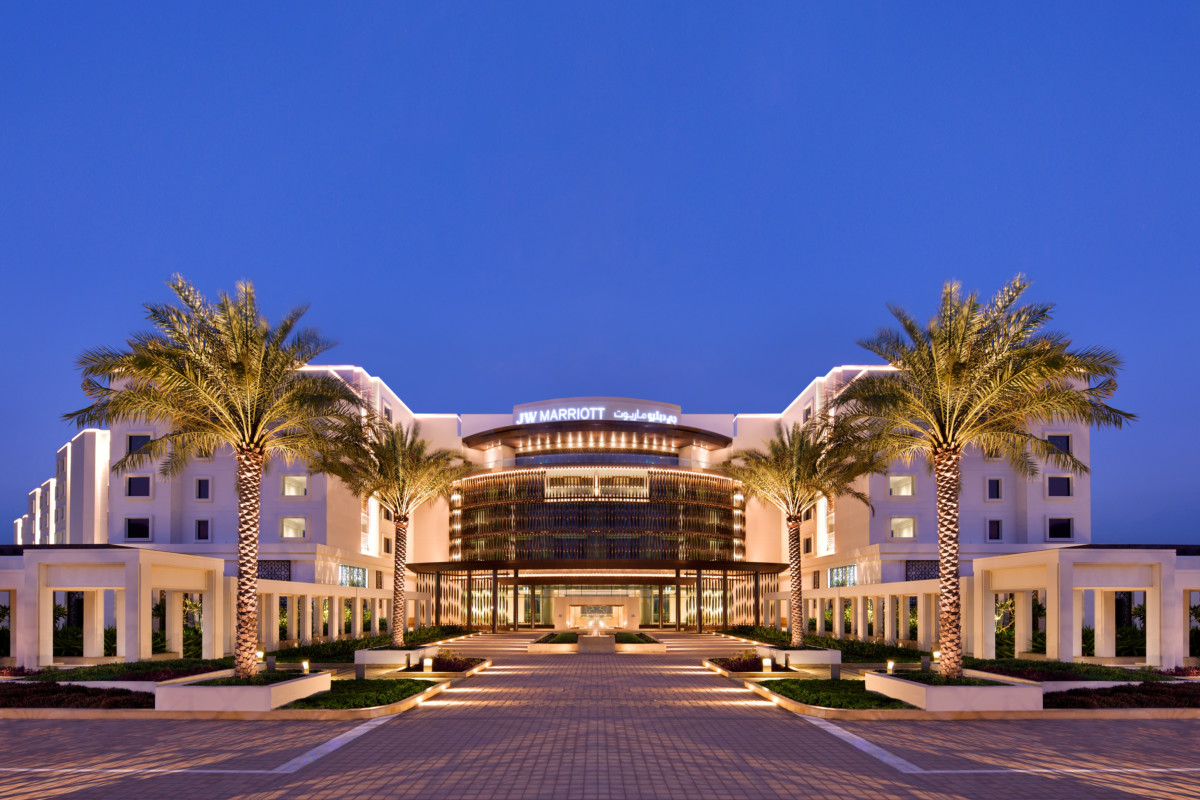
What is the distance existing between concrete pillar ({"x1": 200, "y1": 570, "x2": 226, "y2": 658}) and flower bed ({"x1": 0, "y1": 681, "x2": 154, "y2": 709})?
14729 mm

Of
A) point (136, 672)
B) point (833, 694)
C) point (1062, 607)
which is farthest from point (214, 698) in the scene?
point (1062, 607)

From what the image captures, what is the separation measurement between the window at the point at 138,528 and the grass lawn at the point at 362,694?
41.5 m

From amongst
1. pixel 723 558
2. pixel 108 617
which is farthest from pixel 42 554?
pixel 723 558

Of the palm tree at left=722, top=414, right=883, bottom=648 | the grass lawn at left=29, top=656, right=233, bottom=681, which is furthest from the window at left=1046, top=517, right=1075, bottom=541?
the grass lawn at left=29, top=656, right=233, bottom=681

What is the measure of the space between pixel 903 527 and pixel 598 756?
157 feet

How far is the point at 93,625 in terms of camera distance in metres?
38.2

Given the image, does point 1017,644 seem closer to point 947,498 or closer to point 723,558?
point 947,498

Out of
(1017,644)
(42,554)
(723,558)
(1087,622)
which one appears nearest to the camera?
(42,554)

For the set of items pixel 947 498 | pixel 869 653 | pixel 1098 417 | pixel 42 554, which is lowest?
pixel 869 653

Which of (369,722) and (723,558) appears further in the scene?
(723,558)

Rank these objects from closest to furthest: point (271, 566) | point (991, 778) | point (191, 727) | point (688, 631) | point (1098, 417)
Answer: point (991, 778) < point (191, 727) < point (1098, 417) < point (271, 566) < point (688, 631)

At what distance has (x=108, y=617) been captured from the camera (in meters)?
55.5

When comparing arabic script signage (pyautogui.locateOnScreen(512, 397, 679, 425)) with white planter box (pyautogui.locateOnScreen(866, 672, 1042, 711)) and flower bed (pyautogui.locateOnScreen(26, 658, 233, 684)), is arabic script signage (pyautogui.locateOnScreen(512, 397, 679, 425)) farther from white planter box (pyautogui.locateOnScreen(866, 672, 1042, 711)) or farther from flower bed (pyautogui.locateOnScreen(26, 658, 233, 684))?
white planter box (pyautogui.locateOnScreen(866, 672, 1042, 711))

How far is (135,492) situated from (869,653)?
152 feet
